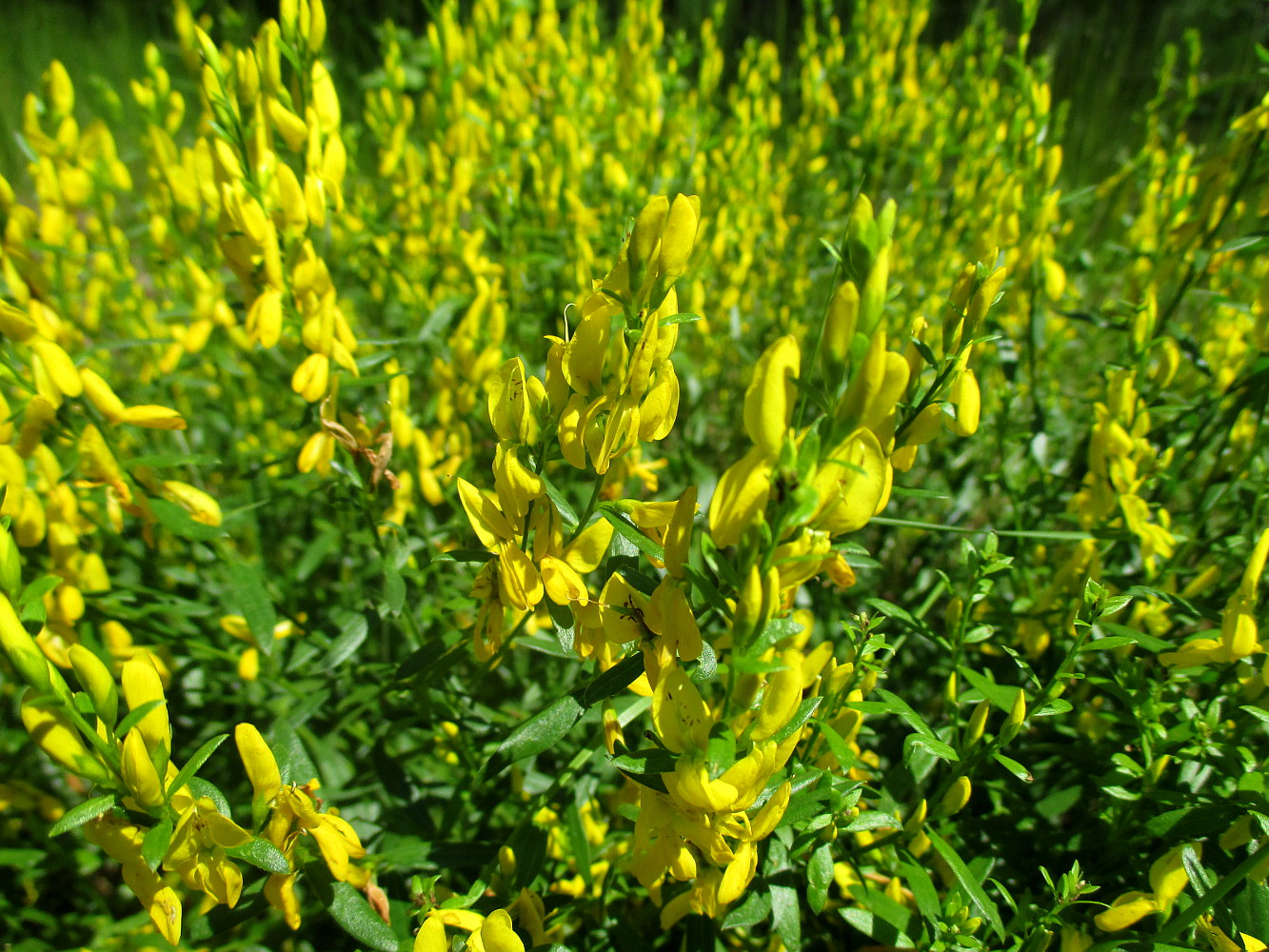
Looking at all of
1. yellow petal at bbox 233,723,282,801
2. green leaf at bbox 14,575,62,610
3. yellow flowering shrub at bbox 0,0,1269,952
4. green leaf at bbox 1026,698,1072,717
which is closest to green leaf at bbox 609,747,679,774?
yellow flowering shrub at bbox 0,0,1269,952

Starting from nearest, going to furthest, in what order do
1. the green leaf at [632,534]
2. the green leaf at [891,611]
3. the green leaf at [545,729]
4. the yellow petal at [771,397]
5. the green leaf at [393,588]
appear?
the yellow petal at [771,397] < the green leaf at [632,534] < the green leaf at [545,729] < the green leaf at [891,611] < the green leaf at [393,588]

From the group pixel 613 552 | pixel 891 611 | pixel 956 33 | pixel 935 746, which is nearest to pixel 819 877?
pixel 935 746

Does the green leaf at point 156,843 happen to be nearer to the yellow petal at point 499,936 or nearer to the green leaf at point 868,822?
the yellow petal at point 499,936

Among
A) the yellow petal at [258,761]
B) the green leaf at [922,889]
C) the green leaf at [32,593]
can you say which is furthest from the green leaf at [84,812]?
the green leaf at [922,889]

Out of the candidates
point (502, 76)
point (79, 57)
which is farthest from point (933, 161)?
point (79, 57)

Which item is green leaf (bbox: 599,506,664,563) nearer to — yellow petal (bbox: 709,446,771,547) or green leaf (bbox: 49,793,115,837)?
yellow petal (bbox: 709,446,771,547)

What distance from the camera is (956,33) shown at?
492cm

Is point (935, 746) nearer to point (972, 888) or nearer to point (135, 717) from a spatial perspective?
point (972, 888)

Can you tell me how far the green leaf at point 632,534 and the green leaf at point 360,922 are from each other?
0.49 meters

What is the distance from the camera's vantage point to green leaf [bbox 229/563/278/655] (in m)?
1.15

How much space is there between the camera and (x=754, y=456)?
583 millimetres

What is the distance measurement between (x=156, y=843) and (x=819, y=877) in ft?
2.10

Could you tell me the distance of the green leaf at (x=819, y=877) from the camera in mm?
842

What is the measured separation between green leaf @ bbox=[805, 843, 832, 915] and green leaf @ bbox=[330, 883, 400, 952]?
434 mm
